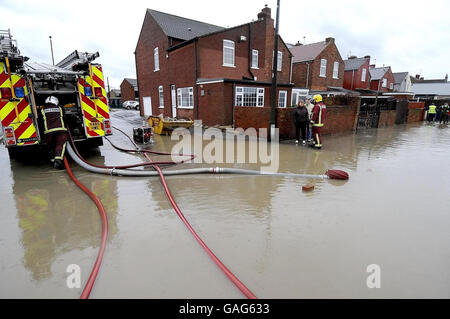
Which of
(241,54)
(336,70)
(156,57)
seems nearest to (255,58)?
(241,54)

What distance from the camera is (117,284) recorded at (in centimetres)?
234

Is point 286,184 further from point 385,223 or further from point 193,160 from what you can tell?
point 193,160

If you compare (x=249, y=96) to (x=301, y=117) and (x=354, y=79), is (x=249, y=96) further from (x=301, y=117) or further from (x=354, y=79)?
(x=354, y=79)

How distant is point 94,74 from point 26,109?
175 centimetres

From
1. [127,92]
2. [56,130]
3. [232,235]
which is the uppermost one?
[127,92]

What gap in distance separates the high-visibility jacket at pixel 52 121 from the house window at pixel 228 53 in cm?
1302

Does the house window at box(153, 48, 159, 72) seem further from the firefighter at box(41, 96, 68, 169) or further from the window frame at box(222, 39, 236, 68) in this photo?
the firefighter at box(41, 96, 68, 169)

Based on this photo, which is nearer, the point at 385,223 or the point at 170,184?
the point at 385,223

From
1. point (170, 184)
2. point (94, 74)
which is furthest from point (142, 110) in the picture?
point (170, 184)

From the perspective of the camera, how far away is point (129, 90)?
138 ft

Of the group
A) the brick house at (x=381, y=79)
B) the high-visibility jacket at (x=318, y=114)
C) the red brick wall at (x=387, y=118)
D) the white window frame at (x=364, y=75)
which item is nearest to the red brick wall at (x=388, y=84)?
the brick house at (x=381, y=79)

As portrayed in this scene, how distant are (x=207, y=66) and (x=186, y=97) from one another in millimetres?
2449

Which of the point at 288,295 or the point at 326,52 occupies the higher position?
the point at 326,52
